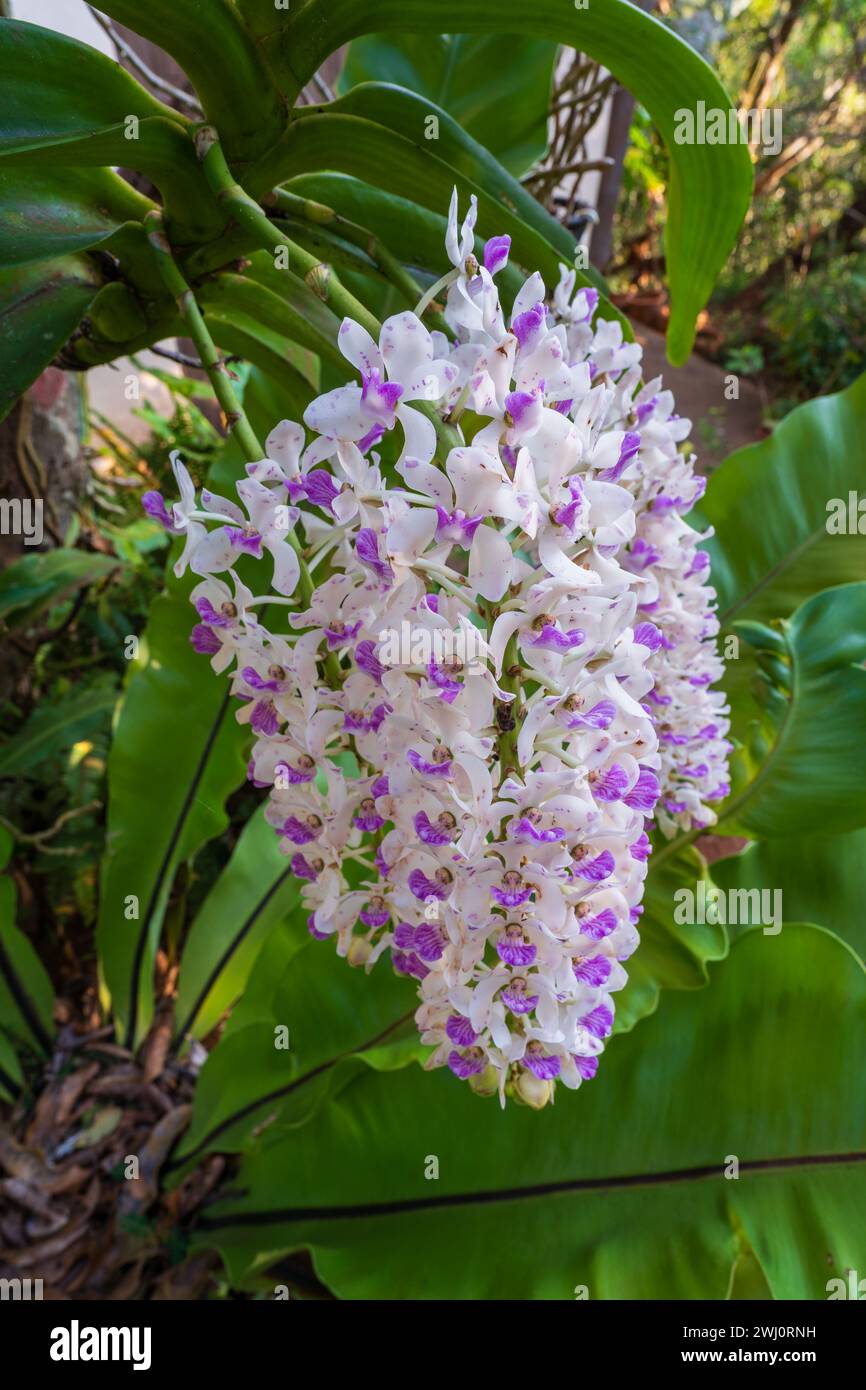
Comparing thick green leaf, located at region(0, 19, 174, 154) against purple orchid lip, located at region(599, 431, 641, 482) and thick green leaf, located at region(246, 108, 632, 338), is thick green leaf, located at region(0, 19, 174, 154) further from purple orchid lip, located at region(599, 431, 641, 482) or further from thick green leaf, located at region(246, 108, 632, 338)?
purple orchid lip, located at region(599, 431, 641, 482)

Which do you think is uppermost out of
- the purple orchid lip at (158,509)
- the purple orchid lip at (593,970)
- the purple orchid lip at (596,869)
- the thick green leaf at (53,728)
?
the thick green leaf at (53,728)

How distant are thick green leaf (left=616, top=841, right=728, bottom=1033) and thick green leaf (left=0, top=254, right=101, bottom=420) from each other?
0.60 meters

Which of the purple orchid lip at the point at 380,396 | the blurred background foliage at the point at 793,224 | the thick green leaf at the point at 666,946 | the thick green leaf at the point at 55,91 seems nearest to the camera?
the purple orchid lip at the point at 380,396

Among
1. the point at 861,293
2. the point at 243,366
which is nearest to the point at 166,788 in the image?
the point at 243,366

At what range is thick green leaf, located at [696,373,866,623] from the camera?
3.48 feet

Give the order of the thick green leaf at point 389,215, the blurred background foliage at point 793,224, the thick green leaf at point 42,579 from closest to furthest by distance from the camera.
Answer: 1. the thick green leaf at point 389,215
2. the thick green leaf at point 42,579
3. the blurred background foliage at point 793,224

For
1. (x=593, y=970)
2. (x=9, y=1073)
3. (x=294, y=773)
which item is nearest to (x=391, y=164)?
(x=294, y=773)

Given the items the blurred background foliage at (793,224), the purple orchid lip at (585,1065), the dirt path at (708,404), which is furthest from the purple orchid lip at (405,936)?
the blurred background foliage at (793,224)

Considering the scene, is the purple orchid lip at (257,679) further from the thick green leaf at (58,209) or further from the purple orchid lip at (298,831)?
the thick green leaf at (58,209)

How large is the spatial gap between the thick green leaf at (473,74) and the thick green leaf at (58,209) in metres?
0.39

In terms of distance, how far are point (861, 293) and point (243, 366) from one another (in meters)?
4.74

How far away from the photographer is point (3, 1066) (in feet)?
3.72

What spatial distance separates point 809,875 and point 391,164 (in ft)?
2.54

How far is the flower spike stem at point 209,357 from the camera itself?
430 mm
